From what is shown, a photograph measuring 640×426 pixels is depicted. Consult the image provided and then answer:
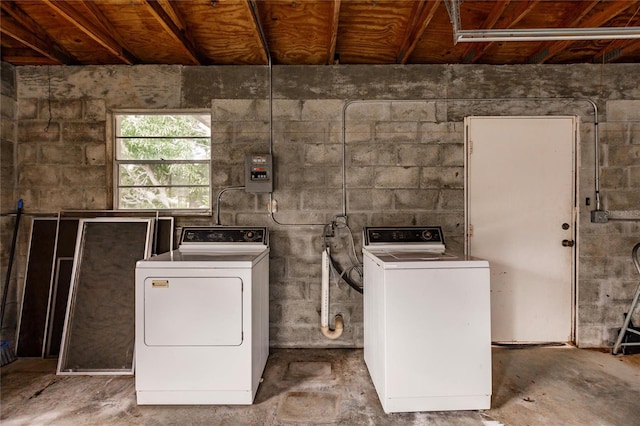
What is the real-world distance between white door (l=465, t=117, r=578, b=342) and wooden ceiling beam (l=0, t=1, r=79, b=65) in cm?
343

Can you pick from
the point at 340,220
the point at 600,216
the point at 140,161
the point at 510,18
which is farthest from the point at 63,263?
the point at 600,216

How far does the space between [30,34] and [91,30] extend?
0.57m

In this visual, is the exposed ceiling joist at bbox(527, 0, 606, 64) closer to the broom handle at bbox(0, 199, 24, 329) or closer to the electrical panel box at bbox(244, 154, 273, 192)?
the electrical panel box at bbox(244, 154, 273, 192)

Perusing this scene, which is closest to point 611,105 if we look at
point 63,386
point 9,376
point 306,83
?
point 306,83

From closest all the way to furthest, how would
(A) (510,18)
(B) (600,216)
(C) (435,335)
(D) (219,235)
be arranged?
(C) (435,335) < (A) (510,18) < (D) (219,235) < (B) (600,216)

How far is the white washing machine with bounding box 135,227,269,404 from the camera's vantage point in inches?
73.2

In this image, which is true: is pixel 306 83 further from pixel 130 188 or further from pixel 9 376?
pixel 9 376

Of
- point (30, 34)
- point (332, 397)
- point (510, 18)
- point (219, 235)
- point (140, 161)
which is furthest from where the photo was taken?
point (140, 161)

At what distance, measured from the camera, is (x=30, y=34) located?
227cm

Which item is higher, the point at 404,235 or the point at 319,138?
the point at 319,138

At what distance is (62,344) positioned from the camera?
2.33 m

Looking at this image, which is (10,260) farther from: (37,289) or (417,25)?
(417,25)

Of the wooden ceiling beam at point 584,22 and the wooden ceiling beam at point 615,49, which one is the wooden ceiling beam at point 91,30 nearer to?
the wooden ceiling beam at point 584,22

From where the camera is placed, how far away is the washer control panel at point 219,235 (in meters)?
2.52
